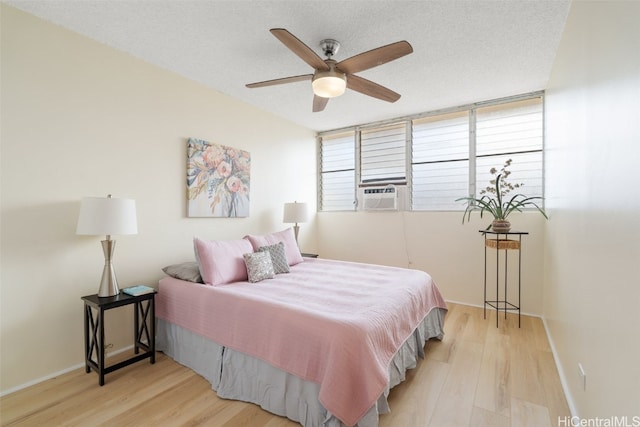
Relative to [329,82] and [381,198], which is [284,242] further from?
[329,82]

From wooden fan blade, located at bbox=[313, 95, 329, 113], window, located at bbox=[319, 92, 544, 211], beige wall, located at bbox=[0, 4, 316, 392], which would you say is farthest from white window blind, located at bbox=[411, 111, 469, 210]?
beige wall, located at bbox=[0, 4, 316, 392]

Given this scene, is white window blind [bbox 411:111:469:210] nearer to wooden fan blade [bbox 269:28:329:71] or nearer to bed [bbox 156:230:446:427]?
bed [bbox 156:230:446:427]

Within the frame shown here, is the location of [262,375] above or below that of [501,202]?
below

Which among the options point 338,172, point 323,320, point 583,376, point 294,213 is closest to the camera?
point 583,376

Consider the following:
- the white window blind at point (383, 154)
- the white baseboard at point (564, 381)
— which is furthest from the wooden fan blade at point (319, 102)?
the white baseboard at point (564, 381)

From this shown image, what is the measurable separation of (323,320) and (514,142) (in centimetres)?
344

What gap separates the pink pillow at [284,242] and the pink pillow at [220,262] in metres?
0.32

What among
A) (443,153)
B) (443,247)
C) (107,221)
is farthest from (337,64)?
(443,247)

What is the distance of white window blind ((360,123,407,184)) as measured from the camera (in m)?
4.40

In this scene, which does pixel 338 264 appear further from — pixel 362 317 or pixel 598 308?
pixel 598 308

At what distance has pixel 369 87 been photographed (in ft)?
8.03

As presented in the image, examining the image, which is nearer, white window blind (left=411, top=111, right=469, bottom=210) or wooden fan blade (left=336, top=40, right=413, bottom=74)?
wooden fan blade (left=336, top=40, right=413, bottom=74)

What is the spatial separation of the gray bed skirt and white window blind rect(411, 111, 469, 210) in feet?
6.53

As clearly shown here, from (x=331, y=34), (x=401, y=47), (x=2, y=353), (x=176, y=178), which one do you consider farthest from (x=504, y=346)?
(x=2, y=353)
